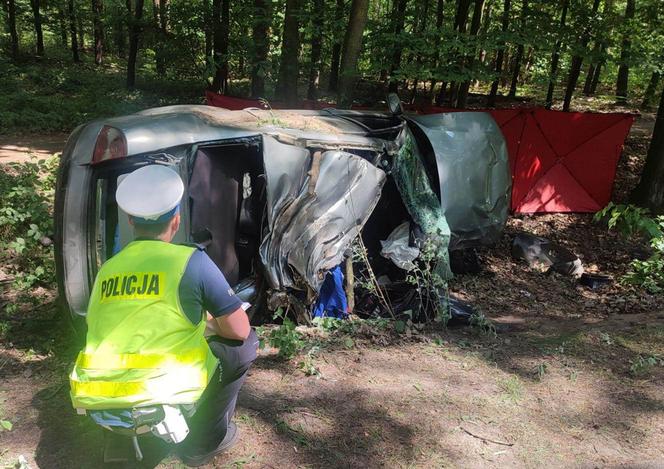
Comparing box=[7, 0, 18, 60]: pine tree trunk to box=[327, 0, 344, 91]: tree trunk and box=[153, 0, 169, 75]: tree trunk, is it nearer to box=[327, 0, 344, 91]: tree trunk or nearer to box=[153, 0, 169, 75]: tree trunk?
box=[153, 0, 169, 75]: tree trunk

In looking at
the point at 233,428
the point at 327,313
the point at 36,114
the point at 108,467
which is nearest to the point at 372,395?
the point at 233,428

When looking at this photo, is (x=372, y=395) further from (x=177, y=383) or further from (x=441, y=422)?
(x=177, y=383)

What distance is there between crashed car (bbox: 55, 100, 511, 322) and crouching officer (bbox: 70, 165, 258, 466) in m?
0.59

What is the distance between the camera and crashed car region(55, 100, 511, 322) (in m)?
3.39

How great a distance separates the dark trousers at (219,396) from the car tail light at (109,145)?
162cm

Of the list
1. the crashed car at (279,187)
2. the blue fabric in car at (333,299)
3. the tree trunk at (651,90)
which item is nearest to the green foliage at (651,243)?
the crashed car at (279,187)

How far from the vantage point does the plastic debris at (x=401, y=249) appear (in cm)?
464

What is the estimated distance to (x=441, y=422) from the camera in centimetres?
312

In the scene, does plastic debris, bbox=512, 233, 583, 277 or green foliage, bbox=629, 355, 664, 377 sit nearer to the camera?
green foliage, bbox=629, 355, 664, 377

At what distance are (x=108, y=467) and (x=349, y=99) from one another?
711 cm

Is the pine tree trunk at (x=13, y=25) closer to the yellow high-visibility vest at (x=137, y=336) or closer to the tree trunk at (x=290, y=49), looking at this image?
the tree trunk at (x=290, y=49)

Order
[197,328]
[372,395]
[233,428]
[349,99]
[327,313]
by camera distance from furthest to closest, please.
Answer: [349,99], [327,313], [372,395], [233,428], [197,328]

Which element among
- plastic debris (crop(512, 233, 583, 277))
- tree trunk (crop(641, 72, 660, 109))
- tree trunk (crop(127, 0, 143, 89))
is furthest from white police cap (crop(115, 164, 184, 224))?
tree trunk (crop(127, 0, 143, 89))

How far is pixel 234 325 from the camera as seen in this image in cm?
215
